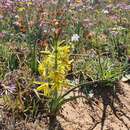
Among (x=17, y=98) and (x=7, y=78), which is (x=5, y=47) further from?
(x=17, y=98)

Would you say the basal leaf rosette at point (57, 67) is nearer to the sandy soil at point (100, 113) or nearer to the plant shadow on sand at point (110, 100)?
the sandy soil at point (100, 113)

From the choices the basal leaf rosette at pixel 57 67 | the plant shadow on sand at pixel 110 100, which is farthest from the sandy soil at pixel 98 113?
the basal leaf rosette at pixel 57 67

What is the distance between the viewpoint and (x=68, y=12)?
6629 millimetres

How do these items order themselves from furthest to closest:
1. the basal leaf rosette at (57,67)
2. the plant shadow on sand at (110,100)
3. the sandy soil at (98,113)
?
the plant shadow on sand at (110,100), the sandy soil at (98,113), the basal leaf rosette at (57,67)

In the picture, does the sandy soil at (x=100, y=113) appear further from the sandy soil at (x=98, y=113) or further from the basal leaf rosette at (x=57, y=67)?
the basal leaf rosette at (x=57, y=67)

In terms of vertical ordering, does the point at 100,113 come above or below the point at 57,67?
below

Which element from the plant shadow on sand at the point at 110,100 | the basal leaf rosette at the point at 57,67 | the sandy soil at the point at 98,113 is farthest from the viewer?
the plant shadow on sand at the point at 110,100

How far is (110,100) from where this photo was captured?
14.8 ft

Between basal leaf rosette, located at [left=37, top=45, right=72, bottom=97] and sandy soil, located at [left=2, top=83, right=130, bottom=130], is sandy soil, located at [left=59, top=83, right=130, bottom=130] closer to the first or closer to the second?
sandy soil, located at [left=2, top=83, right=130, bottom=130]

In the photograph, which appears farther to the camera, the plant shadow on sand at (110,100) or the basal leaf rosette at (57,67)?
the plant shadow on sand at (110,100)

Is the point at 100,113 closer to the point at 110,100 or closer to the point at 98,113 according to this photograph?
the point at 98,113

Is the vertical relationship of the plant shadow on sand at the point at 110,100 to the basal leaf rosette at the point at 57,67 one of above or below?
below

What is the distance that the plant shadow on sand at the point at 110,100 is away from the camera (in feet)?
14.1

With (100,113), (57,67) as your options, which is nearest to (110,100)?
(100,113)
